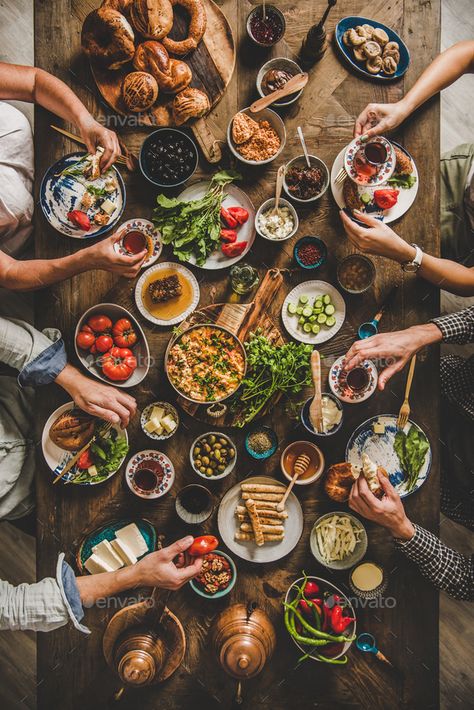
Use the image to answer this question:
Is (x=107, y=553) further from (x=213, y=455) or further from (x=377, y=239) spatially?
(x=377, y=239)

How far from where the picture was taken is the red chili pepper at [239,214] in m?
2.88

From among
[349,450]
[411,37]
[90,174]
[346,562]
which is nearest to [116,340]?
[90,174]

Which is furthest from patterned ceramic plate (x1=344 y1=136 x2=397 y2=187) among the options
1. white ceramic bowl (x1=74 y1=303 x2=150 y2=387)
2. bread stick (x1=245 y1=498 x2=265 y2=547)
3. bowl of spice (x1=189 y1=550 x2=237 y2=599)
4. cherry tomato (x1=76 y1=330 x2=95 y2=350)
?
bowl of spice (x1=189 y1=550 x2=237 y2=599)

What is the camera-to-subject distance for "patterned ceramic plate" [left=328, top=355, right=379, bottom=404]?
9.47ft

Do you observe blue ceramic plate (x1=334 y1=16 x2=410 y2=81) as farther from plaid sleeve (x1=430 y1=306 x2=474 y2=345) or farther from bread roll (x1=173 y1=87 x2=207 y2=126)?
plaid sleeve (x1=430 y1=306 x2=474 y2=345)

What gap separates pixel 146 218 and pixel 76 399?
3.60 feet

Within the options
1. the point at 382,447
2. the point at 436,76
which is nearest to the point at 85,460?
the point at 382,447

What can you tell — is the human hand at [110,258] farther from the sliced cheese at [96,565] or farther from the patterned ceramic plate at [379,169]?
the sliced cheese at [96,565]

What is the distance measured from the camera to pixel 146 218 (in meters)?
2.90

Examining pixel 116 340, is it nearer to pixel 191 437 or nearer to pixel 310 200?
pixel 191 437

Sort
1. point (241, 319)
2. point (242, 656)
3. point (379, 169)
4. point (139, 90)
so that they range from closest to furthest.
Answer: point (242, 656), point (139, 90), point (379, 169), point (241, 319)

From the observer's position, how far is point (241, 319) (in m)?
2.92

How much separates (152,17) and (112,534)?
283 centimetres

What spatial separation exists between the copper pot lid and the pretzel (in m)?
3.21
